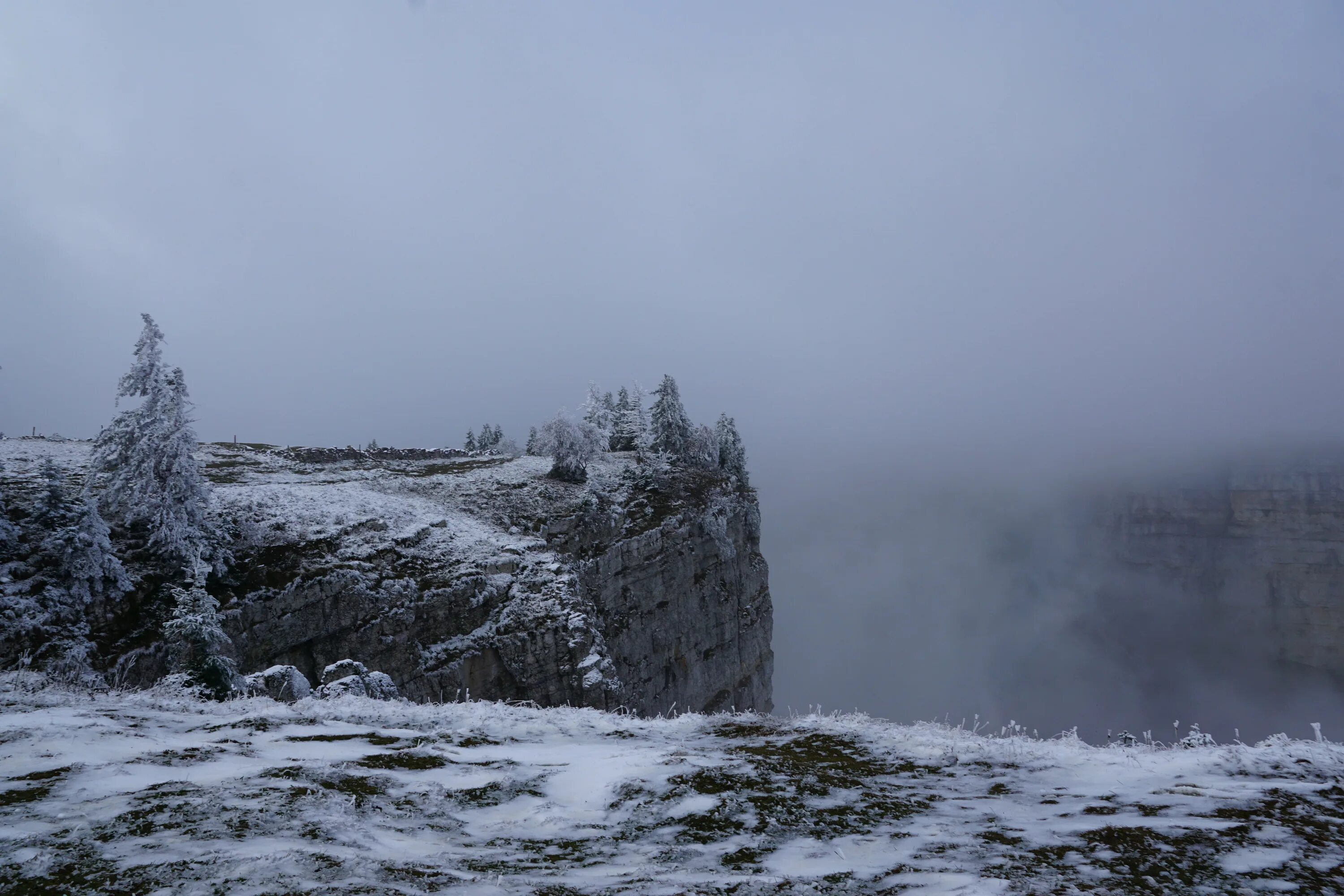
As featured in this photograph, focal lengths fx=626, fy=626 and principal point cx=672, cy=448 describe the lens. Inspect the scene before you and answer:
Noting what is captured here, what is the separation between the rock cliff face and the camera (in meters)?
146

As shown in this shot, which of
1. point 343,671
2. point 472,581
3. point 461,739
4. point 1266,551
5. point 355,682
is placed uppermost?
point 461,739

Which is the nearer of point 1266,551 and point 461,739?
point 461,739

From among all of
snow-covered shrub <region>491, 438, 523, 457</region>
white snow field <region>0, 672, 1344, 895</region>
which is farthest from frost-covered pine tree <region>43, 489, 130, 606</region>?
snow-covered shrub <region>491, 438, 523, 457</region>

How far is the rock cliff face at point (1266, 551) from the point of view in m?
146

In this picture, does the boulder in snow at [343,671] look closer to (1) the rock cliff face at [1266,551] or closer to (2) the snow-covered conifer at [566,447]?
(2) the snow-covered conifer at [566,447]

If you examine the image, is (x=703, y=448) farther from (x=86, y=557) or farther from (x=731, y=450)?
(x=86, y=557)

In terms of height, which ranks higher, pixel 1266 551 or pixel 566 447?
pixel 566 447

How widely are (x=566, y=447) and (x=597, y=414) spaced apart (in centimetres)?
919

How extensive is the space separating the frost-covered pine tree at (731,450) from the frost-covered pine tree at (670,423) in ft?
11.1

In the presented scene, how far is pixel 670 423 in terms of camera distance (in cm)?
5994

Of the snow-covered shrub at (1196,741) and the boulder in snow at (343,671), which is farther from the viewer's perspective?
the boulder in snow at (343,671)

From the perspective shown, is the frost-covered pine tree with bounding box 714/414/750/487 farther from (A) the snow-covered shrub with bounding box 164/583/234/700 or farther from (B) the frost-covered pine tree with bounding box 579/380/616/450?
(A) the snow-covered shrub with bounding box 164/583/234/700

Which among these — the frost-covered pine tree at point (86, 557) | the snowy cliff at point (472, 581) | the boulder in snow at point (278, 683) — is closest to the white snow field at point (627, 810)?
the boulder in snow at point (278, 683)

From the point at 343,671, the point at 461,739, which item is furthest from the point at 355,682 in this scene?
the point at 461,739
